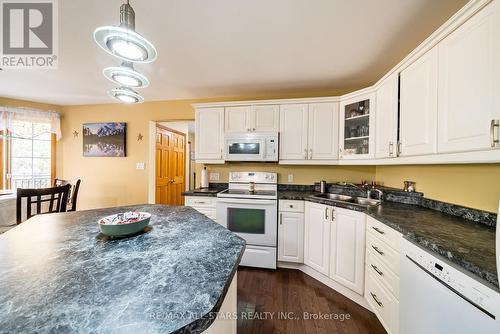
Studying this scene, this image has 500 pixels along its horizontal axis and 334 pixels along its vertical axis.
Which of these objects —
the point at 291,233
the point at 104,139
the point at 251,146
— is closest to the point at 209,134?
the point at 251,146

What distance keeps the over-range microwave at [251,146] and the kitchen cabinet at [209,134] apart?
0.15 metres

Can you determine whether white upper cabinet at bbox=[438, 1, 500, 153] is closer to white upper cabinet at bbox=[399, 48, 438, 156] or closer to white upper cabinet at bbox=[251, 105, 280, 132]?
white upper cabinet at bbox=[399, 48, 438, 156]

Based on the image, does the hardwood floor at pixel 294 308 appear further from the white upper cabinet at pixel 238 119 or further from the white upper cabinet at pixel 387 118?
the white upper cabinet at pixel 238 119

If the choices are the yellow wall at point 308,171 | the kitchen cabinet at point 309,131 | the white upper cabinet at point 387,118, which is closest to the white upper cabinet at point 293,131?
the kitchen cabinet at point 309,131

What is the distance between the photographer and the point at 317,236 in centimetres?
213

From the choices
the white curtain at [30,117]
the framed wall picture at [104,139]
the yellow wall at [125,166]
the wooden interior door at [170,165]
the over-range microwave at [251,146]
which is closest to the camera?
the over-range microwave at [251,146]

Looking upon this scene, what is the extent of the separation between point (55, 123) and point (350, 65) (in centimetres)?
479

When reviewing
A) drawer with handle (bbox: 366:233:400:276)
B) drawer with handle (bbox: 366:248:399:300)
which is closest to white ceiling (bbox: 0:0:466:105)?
drawer with handle (bbox: 366:233:400:276)

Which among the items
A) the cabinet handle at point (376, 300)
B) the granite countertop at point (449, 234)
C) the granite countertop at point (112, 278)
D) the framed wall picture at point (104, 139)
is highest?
the framed wall picture at point (104, 139)

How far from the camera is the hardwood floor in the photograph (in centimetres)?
151

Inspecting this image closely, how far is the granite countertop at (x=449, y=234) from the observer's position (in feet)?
2.57

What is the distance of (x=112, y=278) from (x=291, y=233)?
6.39 feet

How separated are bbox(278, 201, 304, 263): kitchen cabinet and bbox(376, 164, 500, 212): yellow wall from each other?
119 centimetres

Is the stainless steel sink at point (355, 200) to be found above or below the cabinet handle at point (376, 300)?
above
